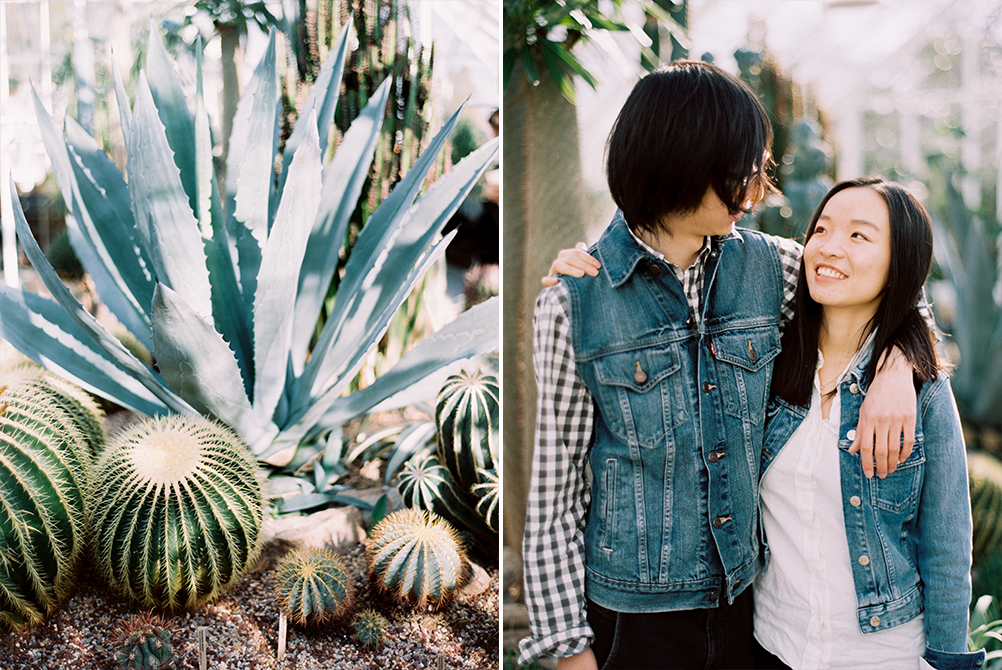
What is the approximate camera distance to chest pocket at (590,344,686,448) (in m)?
1.20

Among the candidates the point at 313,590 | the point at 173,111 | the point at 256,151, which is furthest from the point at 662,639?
the point at 173,111

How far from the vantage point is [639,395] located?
3.94 ft

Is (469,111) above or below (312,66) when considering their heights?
below

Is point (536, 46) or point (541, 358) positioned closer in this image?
point (541, 358)

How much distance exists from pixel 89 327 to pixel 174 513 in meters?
0.53

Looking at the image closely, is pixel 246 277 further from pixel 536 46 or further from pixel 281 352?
pixel 536 46

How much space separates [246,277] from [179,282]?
0.51 ft

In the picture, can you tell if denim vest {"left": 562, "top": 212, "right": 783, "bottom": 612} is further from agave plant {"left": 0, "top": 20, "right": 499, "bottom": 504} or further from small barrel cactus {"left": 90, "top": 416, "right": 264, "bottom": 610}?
small barrel cactus {"left": 90, "top": 416, "right": 264, "bottom": 610}

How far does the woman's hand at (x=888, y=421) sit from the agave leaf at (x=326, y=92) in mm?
1366

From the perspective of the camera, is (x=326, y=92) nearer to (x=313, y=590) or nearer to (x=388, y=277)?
(x=388, y=277)

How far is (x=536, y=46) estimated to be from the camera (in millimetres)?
1677

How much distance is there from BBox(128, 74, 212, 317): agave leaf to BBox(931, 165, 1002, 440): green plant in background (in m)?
2.52

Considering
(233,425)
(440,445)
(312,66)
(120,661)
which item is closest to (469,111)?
(312,66)

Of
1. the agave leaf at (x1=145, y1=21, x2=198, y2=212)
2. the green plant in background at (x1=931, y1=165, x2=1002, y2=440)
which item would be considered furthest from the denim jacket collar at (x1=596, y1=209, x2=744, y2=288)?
the green plant in background at (x1=931, y1=165, x2=1002, y2=440)
